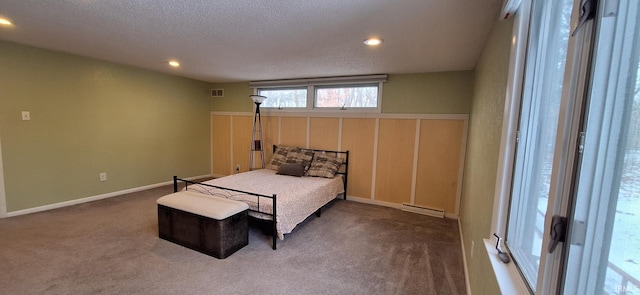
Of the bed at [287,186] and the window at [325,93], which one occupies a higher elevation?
the window at [325,93]

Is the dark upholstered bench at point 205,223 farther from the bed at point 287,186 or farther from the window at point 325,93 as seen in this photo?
the window at point 325,93

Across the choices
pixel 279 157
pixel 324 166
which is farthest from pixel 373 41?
pixel 279 157

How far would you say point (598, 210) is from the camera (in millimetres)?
633

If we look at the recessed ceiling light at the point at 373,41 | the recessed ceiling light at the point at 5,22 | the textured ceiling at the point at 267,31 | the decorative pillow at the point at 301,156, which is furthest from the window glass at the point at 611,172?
the recessed ceiling light at the point at 5,22

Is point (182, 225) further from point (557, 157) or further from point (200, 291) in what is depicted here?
point (557, 157)

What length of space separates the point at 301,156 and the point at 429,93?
2264 millimetres

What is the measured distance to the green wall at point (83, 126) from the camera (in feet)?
10.3

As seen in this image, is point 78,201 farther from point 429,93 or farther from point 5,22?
point 429,93

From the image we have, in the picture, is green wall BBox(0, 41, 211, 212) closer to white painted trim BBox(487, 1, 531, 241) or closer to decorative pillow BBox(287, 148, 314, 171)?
decorative pillow BBox(287, 148, 314, 171)

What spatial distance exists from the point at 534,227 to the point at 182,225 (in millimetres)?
2804

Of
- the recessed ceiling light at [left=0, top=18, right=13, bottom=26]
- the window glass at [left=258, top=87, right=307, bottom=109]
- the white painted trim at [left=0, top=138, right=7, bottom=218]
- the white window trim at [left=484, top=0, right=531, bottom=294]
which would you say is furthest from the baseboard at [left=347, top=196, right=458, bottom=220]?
the white painted trim at [left=0, top=138, right=7, bottom=218]

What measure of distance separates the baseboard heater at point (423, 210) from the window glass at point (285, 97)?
243 centimetres

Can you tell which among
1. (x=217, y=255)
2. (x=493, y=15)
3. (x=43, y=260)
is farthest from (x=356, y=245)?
→ (x=43, y=260)

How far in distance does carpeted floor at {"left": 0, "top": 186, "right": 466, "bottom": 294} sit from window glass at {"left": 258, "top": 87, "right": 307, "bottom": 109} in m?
2.29
